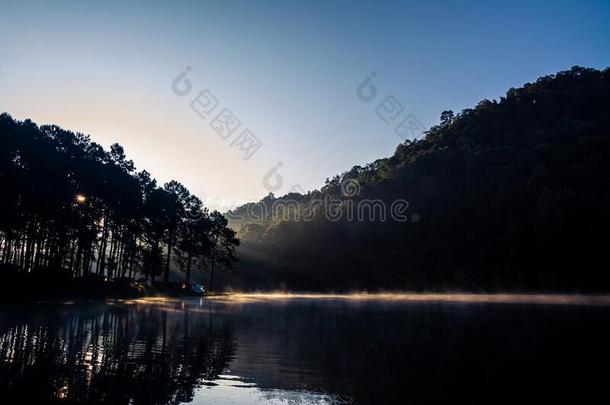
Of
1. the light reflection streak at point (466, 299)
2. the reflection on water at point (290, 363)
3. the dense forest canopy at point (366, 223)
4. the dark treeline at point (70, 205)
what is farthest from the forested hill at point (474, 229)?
the reflection on water at point (290, 363)

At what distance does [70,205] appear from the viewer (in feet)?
203

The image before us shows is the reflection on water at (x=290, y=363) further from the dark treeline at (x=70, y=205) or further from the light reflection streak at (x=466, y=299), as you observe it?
the light reflection streak at (x=466, y=299)

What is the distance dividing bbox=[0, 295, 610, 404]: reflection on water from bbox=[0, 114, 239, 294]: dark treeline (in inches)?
1157

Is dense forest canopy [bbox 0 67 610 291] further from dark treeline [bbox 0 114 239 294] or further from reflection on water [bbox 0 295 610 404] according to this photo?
reflection on water [bbox 0 295 610 404]

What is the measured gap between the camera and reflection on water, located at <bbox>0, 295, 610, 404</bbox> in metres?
13.1

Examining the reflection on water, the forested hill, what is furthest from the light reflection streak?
the reflection on water

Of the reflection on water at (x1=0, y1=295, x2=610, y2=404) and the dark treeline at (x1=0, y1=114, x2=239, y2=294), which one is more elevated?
the dark treeline at (x1=0, y1=114, x2=239, y2=294)

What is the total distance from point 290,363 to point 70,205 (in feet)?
171

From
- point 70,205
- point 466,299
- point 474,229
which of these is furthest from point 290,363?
point 474,229

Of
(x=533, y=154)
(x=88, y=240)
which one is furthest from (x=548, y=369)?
(x=533, y=154)

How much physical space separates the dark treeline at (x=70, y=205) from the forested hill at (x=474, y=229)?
6645 cm

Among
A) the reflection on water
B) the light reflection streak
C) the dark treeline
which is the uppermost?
the dark treeline

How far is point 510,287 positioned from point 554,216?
24.3 m

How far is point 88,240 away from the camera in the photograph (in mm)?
68125
